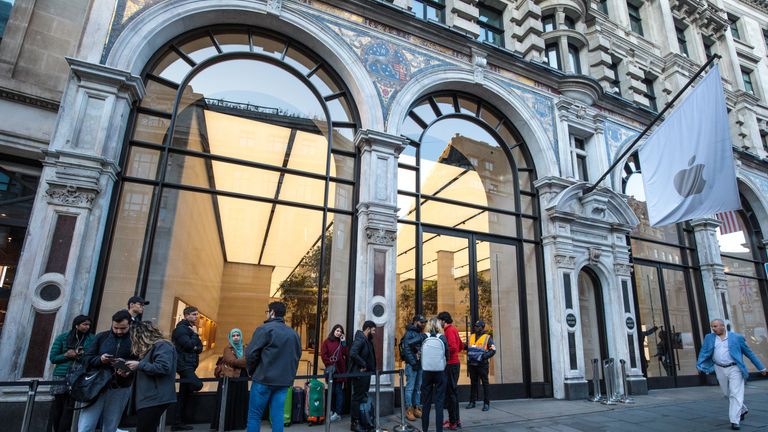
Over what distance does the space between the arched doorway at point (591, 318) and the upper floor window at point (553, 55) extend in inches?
294

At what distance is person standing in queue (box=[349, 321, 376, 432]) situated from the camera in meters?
6.95

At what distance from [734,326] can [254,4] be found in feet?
64.6

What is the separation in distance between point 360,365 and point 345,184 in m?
4.46

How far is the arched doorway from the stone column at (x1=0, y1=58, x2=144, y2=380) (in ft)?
40.1

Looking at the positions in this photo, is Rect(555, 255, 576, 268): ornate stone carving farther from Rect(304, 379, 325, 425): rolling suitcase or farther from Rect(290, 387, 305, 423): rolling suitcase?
Rect(290, 387, 305, 423): rolling suitcase

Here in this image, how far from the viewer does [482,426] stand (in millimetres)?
7402

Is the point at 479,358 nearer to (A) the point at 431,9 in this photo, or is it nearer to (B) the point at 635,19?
(A) the point at 431,9

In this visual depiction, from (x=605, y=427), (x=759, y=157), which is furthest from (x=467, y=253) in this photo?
(x=759, y=157)

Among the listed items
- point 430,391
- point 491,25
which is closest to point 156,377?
point 430,391

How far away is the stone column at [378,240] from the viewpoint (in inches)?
347

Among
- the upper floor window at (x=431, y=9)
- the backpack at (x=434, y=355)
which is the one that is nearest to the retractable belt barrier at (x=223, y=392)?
the backpack at (x=434, y=355)

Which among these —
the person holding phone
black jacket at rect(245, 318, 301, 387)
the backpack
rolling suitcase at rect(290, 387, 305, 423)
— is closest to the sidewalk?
rolling suitcase at rect(290, 387, 305, 423)

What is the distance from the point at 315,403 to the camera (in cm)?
743

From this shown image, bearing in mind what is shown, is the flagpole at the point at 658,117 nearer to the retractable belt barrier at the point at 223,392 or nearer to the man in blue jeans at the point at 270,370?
the retractable belt barrier at the point at 223,392
